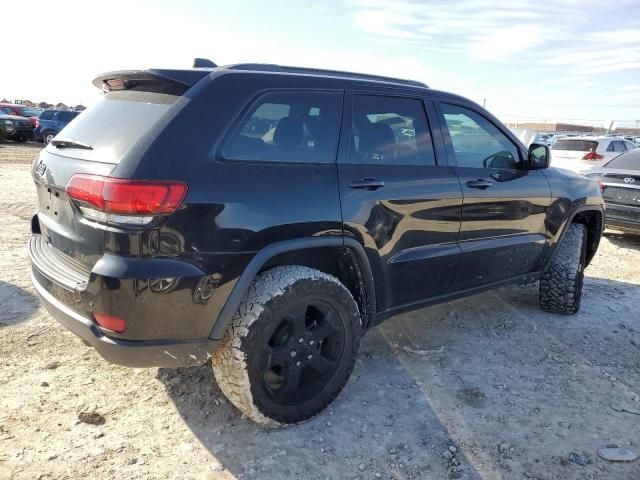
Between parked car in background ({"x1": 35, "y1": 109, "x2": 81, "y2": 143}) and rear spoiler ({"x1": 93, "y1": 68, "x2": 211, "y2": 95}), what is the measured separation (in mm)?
20587

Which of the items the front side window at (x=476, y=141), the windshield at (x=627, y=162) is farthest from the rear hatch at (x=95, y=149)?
the windshield at (x=627, y=162)

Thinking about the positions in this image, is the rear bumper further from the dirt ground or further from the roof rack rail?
the roof rack rail

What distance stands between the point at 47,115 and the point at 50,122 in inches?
17.7

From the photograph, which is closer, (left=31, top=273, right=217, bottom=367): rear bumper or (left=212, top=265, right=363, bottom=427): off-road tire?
(left=31, top=273, right=217, bottom=367): rear bumper

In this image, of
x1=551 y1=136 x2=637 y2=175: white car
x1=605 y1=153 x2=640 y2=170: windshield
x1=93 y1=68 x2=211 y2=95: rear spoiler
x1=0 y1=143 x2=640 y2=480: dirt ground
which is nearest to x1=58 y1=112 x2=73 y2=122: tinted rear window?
x1=551 y1=136 x2=637 y2=175: white car

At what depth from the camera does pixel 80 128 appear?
280cm

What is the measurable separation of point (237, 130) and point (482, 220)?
199cm

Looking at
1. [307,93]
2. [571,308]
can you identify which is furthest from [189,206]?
[571,308]

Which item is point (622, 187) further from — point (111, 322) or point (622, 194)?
point (111, 322)

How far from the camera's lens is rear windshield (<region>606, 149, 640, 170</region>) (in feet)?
24.7

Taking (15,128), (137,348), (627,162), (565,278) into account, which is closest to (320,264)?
(137,348)

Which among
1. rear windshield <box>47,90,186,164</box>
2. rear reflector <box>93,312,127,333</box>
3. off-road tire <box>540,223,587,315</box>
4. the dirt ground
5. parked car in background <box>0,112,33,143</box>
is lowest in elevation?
parked car in background <box>0,112,33,143</box>

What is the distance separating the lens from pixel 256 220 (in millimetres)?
2406

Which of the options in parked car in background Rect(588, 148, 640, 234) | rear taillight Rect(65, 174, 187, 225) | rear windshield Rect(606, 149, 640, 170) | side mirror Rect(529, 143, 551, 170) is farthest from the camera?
rear windshield Rect(606, 149, 640, 170)
